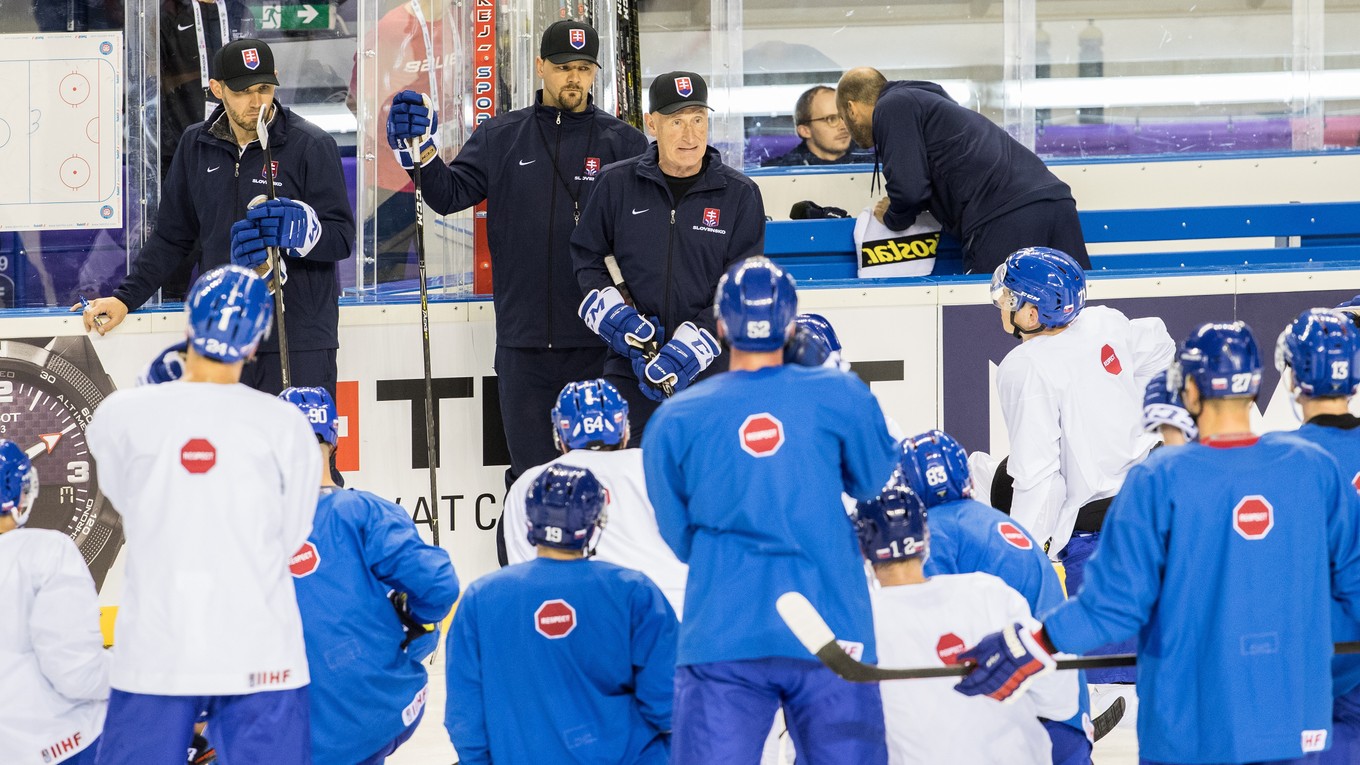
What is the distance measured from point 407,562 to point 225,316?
90 centimetres

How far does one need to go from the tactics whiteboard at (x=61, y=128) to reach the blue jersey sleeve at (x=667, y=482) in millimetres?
4216

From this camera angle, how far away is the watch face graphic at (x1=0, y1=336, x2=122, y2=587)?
652 cm

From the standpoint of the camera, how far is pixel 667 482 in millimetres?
3342

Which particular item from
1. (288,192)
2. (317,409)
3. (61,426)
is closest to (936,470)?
(317,409)

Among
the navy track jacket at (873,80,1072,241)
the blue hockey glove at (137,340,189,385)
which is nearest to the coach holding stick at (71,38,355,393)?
the blue hockey glove at (137,340,189,385)

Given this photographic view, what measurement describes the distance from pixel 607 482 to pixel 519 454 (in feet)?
6.25

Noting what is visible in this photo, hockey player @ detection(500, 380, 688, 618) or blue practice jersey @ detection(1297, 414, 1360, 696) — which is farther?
hockey player @ detection(500, 380, 688, 618)

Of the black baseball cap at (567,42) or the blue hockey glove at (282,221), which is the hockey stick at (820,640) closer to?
the blue hockey glove at (282,221)

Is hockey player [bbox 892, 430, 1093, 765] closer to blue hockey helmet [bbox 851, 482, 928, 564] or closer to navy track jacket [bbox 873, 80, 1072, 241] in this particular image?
blue hockey helmet [bbox 851, 482, 928, 564]

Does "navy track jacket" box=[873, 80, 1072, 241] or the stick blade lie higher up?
"navy track jacket" box=[873, 80, 1072, 241]

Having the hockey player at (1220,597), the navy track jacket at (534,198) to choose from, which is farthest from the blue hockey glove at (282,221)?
the hockey player at (1220,597)

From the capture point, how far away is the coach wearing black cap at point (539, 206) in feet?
19.6

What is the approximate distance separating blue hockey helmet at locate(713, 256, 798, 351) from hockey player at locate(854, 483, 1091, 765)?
0.45m

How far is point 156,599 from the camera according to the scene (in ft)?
10.8
